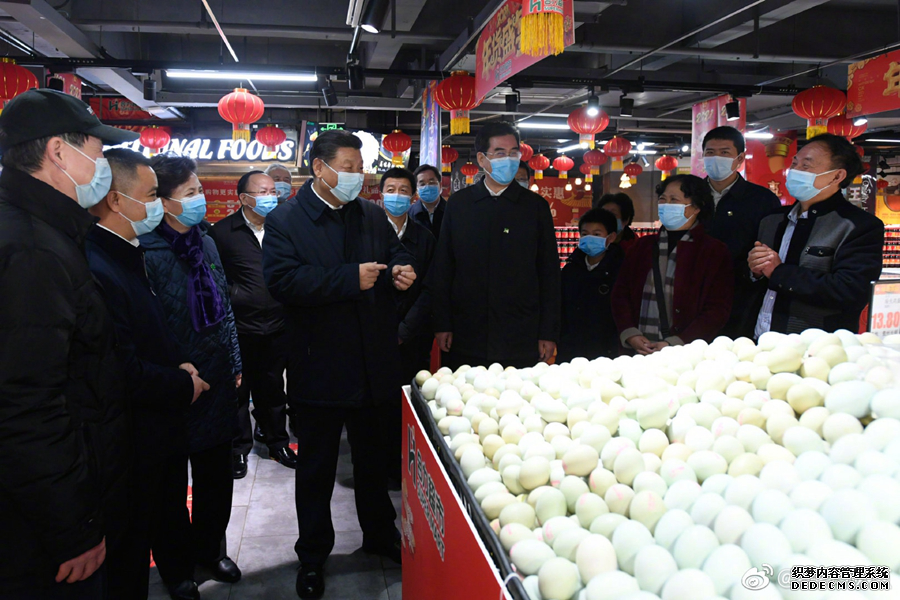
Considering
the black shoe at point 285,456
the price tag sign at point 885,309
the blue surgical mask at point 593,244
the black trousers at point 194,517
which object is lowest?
the black shoe at point 285,456

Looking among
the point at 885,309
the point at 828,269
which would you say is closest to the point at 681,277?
the point at 828,269

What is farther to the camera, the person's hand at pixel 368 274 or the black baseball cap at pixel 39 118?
the person's hand at pixel 368 274

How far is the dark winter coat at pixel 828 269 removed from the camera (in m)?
2.38

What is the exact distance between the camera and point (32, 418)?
4.16 ft

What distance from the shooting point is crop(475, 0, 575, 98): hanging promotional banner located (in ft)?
15.1

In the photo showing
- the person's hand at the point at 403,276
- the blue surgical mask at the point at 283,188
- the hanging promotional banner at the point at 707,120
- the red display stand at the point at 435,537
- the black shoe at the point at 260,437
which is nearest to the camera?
the red display stand at the point at 435,537

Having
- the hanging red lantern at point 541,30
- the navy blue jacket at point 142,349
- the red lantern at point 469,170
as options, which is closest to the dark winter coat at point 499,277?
the hanging red lantern at point 541,30

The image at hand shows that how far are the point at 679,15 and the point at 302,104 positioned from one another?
23.9 feet

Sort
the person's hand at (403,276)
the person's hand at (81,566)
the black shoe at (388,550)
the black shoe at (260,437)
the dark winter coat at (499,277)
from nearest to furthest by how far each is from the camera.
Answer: the person's hand at (81,566) → the person's hand at (403,276) → the black shoe at (388,550) → the dark winter coat at (499,277) → the black shoe at (260,437)

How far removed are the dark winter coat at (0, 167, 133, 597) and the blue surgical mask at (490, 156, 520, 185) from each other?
1874 millimetres

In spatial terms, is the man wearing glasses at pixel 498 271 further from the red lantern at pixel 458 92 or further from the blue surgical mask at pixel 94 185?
the red lantern at pixel 458 92

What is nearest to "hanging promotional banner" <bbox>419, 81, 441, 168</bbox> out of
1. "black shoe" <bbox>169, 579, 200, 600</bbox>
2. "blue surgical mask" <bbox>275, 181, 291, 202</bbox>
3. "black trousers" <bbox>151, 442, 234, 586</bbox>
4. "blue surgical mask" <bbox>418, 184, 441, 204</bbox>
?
"blue surgical mask" <bbox>275, 181, 291, 202</bbox>

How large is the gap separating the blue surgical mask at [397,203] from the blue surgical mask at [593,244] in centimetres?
106

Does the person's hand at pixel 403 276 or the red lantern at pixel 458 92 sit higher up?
the red lantern at pixel 458 92
